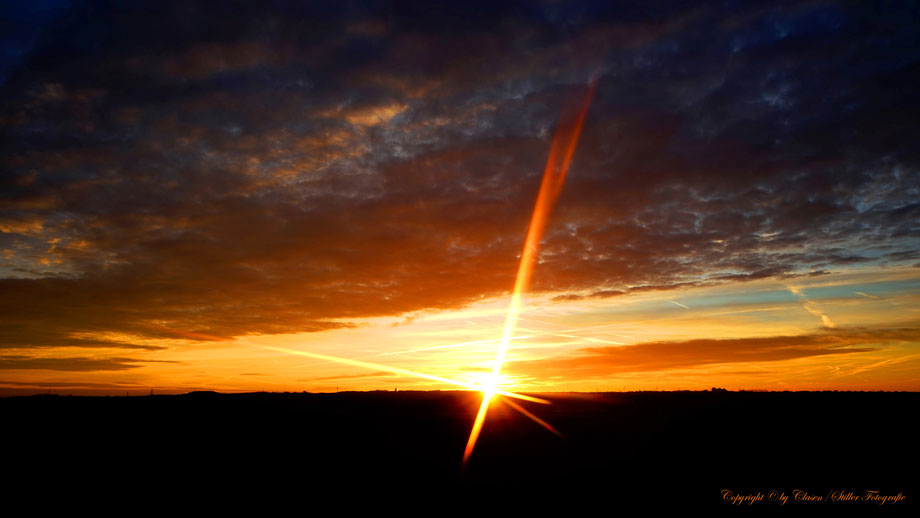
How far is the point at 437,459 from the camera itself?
3020 cm

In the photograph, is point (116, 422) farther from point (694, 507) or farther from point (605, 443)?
point (694, 507)

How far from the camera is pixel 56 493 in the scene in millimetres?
22797

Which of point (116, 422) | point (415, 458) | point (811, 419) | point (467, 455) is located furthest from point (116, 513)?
point (811, 419)

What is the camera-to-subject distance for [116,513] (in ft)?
67.4

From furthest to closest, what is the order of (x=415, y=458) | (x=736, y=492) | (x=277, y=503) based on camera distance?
(x=415, y=458) → (x=736, y=492) → (x=277, y=503)

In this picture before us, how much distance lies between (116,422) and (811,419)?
179 feet

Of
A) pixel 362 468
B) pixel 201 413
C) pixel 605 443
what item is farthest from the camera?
pixel 201 413

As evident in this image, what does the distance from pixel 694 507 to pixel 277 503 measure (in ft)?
56.1

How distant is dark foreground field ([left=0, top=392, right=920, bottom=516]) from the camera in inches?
909

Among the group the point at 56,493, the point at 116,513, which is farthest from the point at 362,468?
the point at 56,493

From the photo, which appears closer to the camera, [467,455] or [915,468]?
[915,468]

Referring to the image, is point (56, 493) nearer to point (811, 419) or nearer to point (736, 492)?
point (736, 492)

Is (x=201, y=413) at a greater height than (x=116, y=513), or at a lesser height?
greater

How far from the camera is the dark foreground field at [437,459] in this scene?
75.8 ft
